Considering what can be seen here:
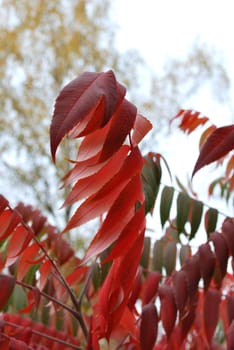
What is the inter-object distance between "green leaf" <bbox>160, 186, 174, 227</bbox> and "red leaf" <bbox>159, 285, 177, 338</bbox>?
0.23m

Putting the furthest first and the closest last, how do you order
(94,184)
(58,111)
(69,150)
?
(69,150)
(94,184)
(58,111)

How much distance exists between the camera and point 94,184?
914 mm

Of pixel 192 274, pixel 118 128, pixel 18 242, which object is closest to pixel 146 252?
pixel 192 274

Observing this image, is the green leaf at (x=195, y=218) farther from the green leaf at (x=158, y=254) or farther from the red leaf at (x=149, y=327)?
the red leaf at (x=149, y=327)

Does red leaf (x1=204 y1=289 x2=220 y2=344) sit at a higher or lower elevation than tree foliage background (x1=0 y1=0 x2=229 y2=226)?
lower

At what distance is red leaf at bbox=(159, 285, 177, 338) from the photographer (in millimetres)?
1161

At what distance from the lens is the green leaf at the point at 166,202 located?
1435 mm

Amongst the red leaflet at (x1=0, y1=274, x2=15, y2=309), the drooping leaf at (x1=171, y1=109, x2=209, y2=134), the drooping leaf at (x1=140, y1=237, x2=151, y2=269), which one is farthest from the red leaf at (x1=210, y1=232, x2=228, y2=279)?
the drooping leaf at (x1=171, y1=109, x2=209, y2=134)

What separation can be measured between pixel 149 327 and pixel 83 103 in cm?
53

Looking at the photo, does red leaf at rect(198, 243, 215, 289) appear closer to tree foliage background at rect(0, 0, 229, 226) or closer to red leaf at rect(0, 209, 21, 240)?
red leaf at rect(0, 209, 21, 240)

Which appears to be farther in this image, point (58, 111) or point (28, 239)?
point (28, 239)

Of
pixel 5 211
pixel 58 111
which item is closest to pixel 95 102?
pixel 58 111

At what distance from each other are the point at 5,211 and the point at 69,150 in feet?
24.9

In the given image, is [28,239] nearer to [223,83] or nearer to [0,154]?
[0,154]
